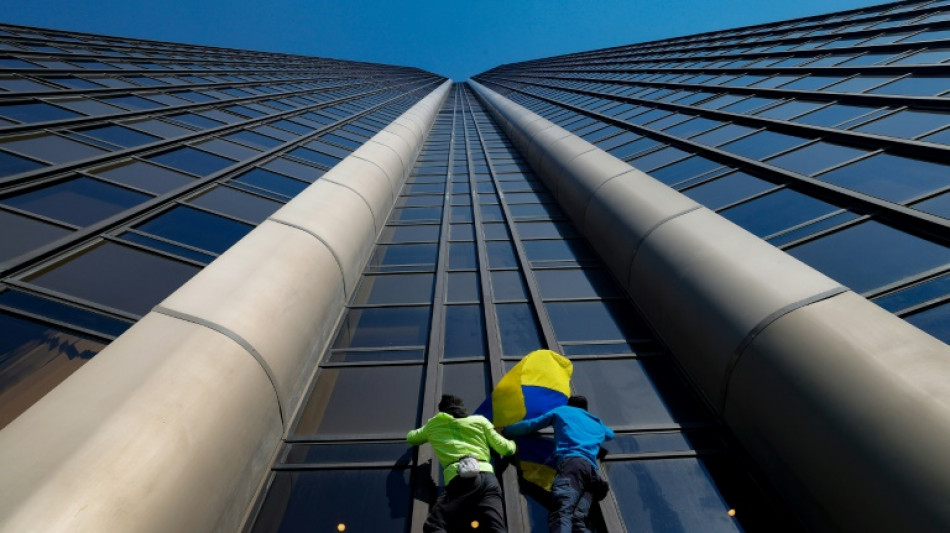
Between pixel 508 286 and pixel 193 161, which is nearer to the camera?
pixel 508 286

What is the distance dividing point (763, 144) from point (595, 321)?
23.9 feet

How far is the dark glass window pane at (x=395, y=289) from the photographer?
10328 millimetres

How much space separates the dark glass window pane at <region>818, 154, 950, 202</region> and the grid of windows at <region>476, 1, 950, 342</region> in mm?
28

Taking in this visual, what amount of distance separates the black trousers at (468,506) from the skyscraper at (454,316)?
1.99 ft

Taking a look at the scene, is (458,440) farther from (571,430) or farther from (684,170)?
(684,170)

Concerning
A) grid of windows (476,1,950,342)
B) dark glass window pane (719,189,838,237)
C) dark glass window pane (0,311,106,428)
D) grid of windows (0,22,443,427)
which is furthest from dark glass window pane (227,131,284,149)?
dark glass window pane (719,189,838,237)

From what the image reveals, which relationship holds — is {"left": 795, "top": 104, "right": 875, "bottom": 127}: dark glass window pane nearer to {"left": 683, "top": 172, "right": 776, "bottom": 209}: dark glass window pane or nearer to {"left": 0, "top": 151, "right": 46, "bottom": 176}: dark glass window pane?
{"left": 683, "top": 172, "right": 776, "bottom": 209}: dark glass window pane

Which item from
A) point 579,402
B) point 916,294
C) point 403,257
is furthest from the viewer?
point 403,257

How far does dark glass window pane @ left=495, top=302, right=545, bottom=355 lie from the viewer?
8.67 metres

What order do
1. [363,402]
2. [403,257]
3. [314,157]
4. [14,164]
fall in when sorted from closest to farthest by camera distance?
[363,402] → [14,164] → [403,257] → [314,157]

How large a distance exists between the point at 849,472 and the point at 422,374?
5.61 m

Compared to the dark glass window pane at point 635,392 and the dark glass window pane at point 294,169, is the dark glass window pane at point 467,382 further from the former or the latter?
the dark glass window pane at point 294,169

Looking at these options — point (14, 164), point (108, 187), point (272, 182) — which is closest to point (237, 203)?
point (272, 182)

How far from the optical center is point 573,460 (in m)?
5.47
